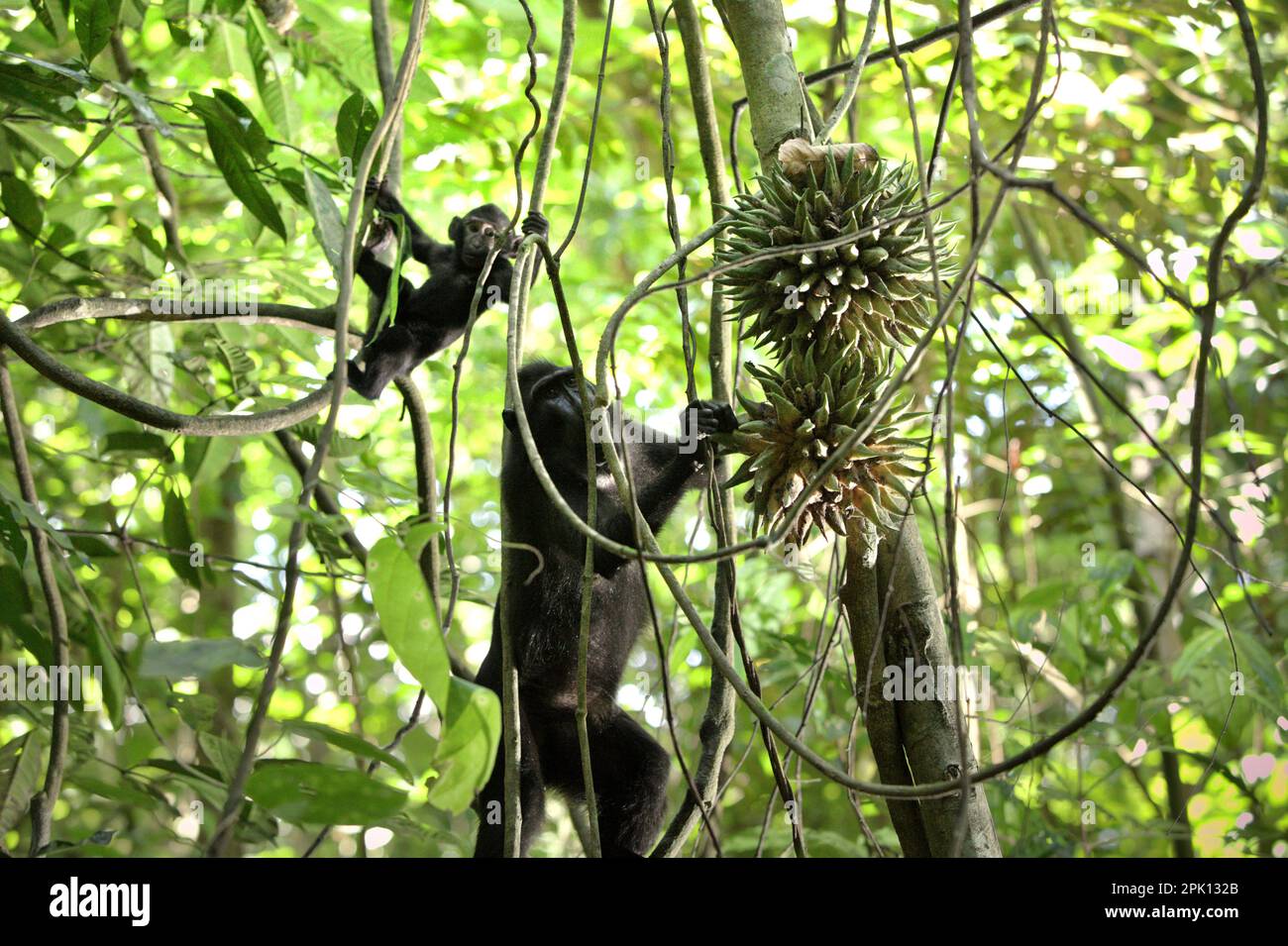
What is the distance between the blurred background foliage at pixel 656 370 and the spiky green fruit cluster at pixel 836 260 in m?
0.42

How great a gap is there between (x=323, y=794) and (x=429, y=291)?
10.7ft

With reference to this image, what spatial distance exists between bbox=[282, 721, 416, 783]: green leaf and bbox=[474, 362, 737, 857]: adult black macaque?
172 centimetres

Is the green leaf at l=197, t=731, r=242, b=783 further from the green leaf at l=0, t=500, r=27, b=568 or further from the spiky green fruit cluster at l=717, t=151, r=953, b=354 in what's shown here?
the spiky green fruit cluster at l=717, t=151, r=953, b=354

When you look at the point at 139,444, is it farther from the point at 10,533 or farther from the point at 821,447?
the point at 821,447

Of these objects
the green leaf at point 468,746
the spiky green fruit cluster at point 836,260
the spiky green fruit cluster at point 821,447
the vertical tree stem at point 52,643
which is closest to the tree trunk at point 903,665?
the spiky green fruit cluster at point 821,447

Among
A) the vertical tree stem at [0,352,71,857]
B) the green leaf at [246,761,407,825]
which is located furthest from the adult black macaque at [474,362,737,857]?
the green leaf at [246,761,407,825]

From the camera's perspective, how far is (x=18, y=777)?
2559mm

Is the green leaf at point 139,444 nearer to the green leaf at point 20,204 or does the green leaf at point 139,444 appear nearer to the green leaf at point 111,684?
the green leaf at point 20,204

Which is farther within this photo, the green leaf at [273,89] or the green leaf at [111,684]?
the green leaf at [273,89]

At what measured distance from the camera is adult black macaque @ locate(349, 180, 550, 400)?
3834mm

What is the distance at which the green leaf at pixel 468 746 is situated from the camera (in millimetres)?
1362

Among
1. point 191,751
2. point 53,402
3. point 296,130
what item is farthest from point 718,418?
point 191,751
